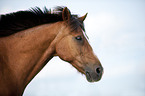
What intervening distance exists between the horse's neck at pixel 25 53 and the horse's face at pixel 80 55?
1.01 ft

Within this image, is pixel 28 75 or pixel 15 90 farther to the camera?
pixel 28 75

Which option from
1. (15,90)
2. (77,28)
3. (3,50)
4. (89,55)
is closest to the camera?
(15,90)

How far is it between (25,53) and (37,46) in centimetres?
35

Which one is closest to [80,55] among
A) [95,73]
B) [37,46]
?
[95,73]

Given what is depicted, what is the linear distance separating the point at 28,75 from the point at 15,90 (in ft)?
1.51

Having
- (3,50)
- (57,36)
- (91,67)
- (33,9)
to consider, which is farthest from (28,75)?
(33,9)

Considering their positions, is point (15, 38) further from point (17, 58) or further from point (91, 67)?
point (91, 67)

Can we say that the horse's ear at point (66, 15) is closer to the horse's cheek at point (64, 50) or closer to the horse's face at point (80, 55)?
the horse's face at point (80, 55)

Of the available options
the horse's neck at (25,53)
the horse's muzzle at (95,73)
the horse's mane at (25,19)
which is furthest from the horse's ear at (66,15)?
the horse's muzzle at (95,73)

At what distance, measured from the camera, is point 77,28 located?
12.9ft

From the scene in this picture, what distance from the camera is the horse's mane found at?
3680 mm

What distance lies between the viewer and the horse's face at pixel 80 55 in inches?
141

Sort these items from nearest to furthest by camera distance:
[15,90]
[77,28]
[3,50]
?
[15,90]
[3,50]
[77,28]

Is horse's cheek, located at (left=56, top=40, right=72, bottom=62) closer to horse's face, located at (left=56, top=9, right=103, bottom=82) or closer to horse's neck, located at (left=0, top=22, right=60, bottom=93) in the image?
horse's face, located at (left=56, top=9, right=103, bottom=82)
